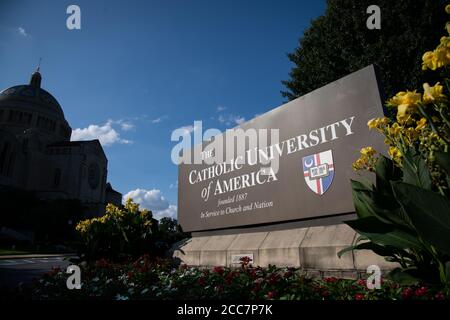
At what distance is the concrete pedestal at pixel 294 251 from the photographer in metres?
3.72

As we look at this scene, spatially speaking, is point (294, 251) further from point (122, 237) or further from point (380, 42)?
point (380, 42)

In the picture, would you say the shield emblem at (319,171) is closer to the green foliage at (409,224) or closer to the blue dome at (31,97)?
the green foliage at (409,224)

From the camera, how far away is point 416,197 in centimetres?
181

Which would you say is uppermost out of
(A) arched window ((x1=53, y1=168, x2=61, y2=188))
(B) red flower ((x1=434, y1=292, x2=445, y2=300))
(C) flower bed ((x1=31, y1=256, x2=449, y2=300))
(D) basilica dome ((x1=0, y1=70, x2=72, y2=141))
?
(D) basilica dome ((x1=0, y1=70, x2=72, y2=141))

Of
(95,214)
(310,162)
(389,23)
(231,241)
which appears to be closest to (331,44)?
(389,23)

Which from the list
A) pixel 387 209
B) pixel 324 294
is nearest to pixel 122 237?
pixel 324 294

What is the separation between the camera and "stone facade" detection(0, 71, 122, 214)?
44312mm

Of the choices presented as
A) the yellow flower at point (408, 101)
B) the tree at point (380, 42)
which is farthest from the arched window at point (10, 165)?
the yellow flower at point (408, 101)

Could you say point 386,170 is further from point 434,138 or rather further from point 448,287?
point 448,287

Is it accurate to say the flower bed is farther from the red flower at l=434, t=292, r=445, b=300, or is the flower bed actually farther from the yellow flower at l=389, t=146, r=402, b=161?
the yellow flower at l=389, t=146, r=402, b=161

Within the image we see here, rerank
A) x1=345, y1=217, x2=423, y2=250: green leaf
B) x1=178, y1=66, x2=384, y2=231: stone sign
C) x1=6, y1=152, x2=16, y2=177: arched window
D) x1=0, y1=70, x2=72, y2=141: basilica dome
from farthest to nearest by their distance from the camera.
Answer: x1=0, y1=70, x2=72, y2=141: basilica dome
x1=6, y1=152, x2=16, y2=177: arched window
x1=178, y1=66, x2=384, y2=231: stone sign
x1=345, y1=217, x2=423, y2=250: green leaf

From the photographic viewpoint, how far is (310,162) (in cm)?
484

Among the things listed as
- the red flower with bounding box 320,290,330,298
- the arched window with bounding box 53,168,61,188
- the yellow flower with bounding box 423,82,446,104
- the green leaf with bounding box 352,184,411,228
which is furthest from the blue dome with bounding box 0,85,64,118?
the yellow flower with bounding box 423,82,446,104
